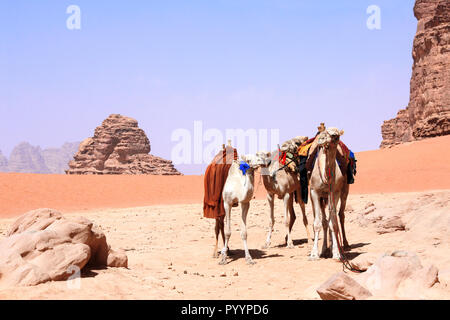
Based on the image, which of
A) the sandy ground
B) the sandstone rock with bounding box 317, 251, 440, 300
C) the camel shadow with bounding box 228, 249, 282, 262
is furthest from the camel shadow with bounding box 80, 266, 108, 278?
the sandstone rock with bounding box 317, 251, 440, 300

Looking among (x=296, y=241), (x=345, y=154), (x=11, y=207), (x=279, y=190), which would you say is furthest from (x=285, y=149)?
(x=11, y=207)

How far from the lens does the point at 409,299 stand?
209 inches

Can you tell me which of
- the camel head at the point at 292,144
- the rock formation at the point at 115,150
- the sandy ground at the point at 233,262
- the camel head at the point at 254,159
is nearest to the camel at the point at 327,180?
the sandy ground at the point at 233,262

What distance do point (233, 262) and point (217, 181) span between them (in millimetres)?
1887

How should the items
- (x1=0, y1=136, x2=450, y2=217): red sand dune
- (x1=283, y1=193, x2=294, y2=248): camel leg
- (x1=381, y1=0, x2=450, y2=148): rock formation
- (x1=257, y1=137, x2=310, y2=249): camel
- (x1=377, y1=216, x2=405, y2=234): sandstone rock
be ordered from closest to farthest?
(x1=257, y1=137, x2=310, y2=249): camel < (x1=283, y1=193, x2=294, y2=248): camel leg < (x1=377, y1=216, x2=405, y2=234): sandstone rock < (x1=0, y1=136, x2=450, y2=217): red sand dune < (x1=381, y1=0, x2=450, y2=148): rock formation

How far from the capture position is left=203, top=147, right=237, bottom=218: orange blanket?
394 inches

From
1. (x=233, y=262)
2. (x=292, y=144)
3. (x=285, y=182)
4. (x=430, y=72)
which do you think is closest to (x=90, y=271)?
(x=233, y=262)

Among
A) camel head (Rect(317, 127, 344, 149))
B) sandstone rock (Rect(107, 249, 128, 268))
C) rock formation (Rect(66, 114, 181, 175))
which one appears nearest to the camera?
sandstone rock (Rect(107, 249, 128, 268))

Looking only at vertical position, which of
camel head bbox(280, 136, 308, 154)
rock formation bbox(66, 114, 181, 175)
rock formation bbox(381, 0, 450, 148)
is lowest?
rock formation bbox(66, 114, 181, 175)

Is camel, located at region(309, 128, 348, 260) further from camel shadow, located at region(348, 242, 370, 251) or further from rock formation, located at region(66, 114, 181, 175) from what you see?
rock formation, located at region(66, 114, 181, 175)

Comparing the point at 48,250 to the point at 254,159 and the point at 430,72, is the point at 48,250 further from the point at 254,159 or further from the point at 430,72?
the point at 430,72

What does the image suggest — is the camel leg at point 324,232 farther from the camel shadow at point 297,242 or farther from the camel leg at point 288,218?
the camel shadow at point 297,242

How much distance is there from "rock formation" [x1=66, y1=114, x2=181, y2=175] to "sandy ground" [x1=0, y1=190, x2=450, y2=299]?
83667 millimetres

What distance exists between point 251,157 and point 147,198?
2277cm
